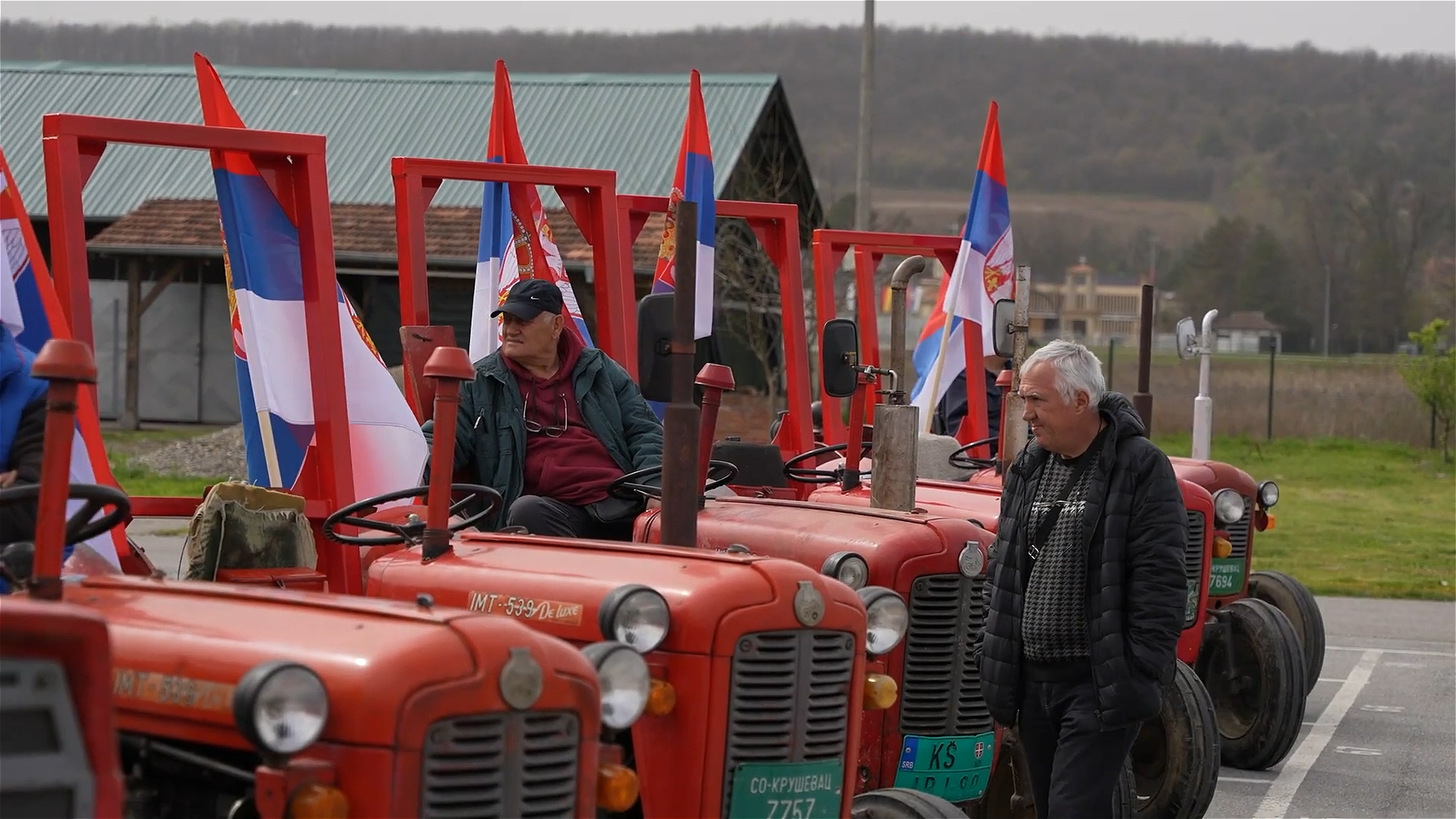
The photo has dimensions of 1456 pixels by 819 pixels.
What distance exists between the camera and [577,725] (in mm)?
3666

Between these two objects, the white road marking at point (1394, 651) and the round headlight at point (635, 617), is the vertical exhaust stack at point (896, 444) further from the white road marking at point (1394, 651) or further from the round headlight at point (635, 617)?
the white road marking at point (1394, 651)

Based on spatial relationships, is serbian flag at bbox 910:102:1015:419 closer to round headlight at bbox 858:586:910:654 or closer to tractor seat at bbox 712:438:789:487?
tractor seat at bbox 712:438:789:487

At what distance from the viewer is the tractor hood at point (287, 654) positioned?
11.1 ft

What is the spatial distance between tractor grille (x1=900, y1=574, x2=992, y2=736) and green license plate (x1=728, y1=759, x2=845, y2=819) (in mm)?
1499

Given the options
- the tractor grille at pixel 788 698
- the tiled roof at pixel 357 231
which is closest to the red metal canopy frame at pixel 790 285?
the tractor grille at pixel 788 698

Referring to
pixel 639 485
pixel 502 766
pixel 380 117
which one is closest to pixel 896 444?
pixel 639 485

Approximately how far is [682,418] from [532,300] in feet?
4.49

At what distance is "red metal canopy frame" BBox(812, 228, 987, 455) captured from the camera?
9.66 m

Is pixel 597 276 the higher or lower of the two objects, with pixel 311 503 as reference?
higher

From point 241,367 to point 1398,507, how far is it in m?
19.0

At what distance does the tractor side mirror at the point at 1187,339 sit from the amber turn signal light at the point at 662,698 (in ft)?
22.5

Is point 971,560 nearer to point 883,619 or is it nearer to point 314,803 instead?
point 883,619

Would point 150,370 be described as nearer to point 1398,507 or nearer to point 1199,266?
point 1398,507

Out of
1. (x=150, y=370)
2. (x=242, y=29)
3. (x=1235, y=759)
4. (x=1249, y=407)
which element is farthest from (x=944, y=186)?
(x=1235, y=759)
